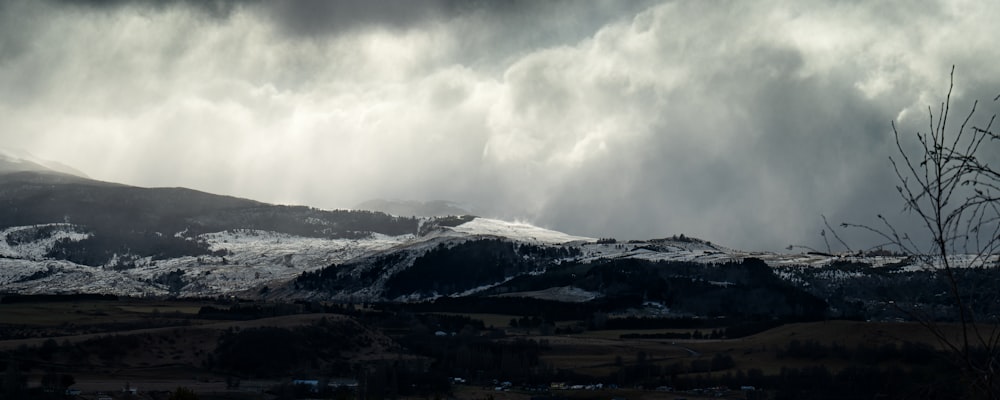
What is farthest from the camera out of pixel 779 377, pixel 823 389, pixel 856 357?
pixel 856 357

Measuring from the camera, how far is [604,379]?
593 feet

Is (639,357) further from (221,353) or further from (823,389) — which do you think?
(221,353)

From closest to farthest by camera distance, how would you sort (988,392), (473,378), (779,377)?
1. (988,392)
2. (779,377)
3. (473,378)

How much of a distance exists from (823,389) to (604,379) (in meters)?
41.6

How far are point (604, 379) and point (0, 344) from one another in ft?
400

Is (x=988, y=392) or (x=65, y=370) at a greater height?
(x=988, y=392)

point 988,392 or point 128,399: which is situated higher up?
point 988,392

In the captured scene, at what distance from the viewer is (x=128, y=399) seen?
137m

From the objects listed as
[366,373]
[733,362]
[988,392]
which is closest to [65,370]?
[366,373]

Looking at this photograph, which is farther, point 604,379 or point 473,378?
point 473,378

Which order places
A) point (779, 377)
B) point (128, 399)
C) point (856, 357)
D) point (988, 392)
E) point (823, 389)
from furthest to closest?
1. point (856, 357)
2. point (779, 377)
3. point (823, 389)
4. point (128, 399)
5. point (988, 392)

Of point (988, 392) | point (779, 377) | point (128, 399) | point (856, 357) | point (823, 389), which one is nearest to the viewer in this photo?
point (988, 392)

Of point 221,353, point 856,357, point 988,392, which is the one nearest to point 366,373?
point 221,353

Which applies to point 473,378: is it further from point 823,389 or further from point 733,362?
point 823,389
